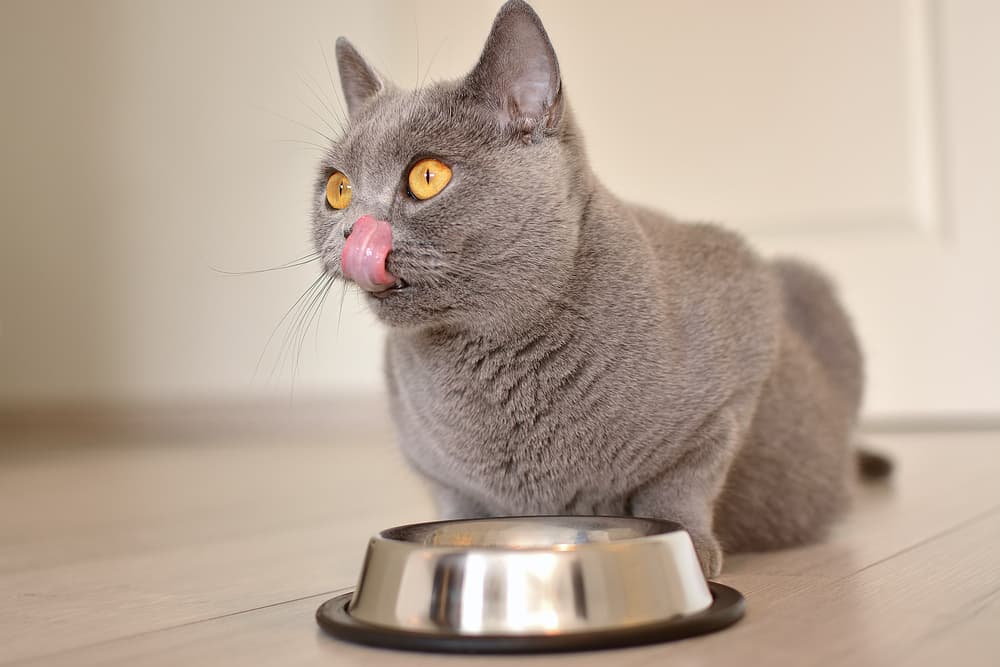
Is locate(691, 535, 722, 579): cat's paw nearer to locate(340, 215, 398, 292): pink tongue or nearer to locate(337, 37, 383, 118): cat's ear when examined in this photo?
locate(340, 215, 398, 292): pink tongue

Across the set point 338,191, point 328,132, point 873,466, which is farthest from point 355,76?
point 328,132

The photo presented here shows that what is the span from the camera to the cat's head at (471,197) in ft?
3.39

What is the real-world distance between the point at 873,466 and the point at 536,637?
4.38 feet

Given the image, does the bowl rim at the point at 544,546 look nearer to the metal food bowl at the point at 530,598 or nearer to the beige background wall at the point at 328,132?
the metal food bowl at the point at 530,598

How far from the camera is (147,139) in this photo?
12.3 feet

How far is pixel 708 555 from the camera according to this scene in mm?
1121

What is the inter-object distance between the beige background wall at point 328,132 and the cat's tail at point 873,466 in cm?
85

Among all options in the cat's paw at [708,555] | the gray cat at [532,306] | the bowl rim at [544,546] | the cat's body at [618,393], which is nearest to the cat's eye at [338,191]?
the gray cat at [532,306]

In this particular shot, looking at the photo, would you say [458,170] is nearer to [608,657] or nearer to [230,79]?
[608,657]

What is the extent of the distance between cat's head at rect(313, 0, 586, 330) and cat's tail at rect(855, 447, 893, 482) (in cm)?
107

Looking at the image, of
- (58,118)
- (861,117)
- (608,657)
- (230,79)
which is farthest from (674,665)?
(58,118)

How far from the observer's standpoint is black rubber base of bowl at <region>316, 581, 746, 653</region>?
79cm

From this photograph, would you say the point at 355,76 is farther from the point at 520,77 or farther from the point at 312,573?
the point at 312,573

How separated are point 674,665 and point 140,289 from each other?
3.34 metres
